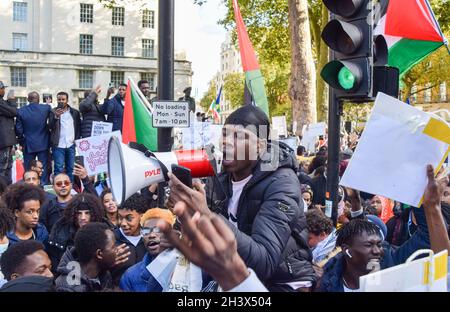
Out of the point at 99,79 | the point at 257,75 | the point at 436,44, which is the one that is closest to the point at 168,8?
the point at 257,75

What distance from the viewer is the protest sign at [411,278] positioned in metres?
1.79

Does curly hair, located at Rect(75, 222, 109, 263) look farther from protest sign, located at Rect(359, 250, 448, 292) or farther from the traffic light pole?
the traffic light pole

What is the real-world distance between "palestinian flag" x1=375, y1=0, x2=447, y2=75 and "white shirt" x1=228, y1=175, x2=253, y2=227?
3.66m

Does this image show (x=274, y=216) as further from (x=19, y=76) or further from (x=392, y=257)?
(x=19, y=76)

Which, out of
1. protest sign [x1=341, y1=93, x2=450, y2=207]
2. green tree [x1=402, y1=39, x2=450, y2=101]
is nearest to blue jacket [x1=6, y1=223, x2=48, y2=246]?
protest sign [x1=341, y1=93, x2=450, y2=207]

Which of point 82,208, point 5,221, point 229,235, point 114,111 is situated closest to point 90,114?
point 114,111

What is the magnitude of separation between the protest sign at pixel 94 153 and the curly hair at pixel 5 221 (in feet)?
5.10

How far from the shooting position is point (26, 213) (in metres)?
4.89

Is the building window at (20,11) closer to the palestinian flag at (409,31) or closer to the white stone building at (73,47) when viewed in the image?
the white stone building at (73,47)

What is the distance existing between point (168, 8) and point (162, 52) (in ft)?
1.33

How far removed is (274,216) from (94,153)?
412cm
